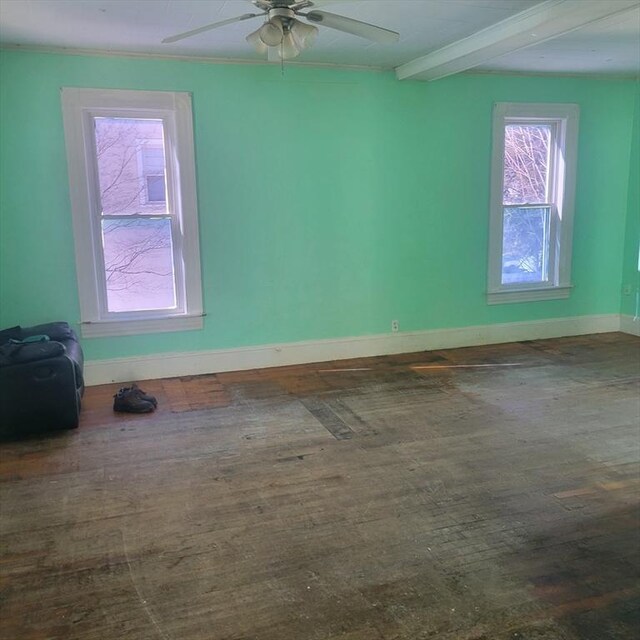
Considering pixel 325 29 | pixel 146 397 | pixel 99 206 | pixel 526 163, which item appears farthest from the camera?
pixel 526 163

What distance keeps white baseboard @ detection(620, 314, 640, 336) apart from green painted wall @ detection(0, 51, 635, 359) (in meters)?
0.89

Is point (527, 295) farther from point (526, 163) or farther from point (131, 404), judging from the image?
point (131, 404)

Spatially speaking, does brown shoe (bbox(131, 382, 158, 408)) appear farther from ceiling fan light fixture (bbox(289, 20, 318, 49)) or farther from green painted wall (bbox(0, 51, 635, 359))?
ceiling fan light fixture (bbox(289, 20, 318, 49))

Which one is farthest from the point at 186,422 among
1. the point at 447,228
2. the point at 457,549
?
the point at 447,228

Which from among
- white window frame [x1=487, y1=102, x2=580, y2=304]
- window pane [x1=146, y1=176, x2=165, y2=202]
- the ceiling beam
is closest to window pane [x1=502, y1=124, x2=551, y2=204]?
white window frame [x1=487, y1=102, x2=580, y2=304]

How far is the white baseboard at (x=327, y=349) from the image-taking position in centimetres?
495

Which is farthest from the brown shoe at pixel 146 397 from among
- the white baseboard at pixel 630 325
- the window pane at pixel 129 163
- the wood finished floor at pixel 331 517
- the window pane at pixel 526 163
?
the white baseboard at pixel 630 325

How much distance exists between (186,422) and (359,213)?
2.42 meters

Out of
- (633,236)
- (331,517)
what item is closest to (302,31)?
(331,517)

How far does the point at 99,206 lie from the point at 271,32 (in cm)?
247

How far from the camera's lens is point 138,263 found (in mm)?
4906

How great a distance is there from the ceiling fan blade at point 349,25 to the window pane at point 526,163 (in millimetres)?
3250

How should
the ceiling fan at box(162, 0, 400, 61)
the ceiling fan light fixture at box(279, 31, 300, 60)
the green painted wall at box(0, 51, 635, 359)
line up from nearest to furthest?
the ceiling fan at box(162, 0, 400, 61)
the ceiling fan light fixture at box(279, 31, 300, 60)
the green painted wall at box(0, 51, 635, 359)

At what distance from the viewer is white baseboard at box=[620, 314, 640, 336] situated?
636 centimetres
